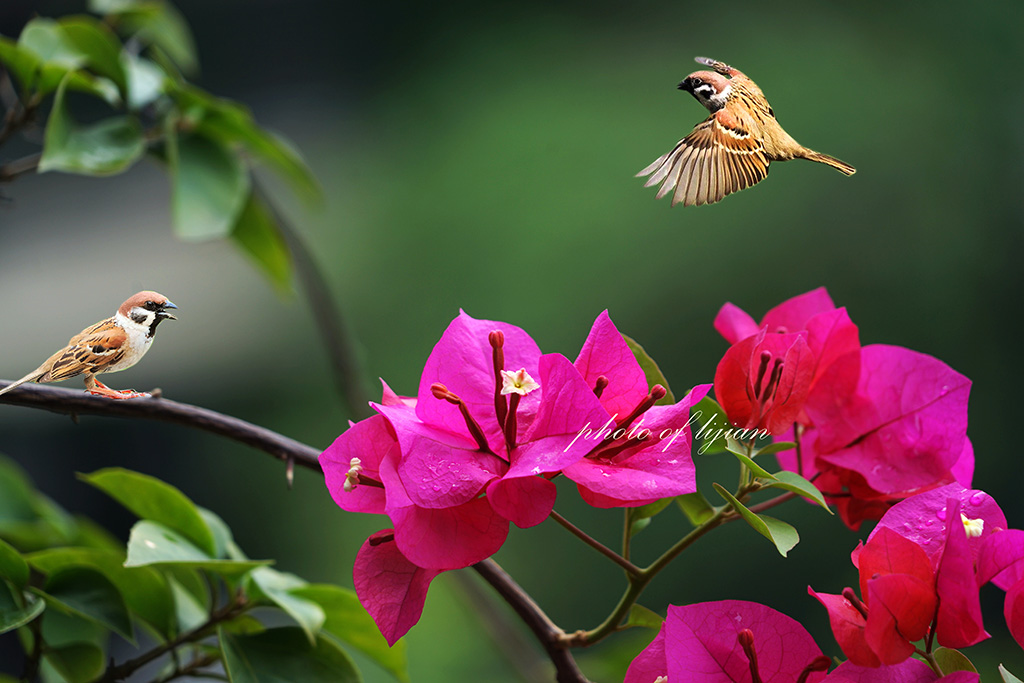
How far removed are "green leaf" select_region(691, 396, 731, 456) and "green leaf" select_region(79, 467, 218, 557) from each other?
0.21 meters

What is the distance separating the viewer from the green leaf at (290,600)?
0.95 ft

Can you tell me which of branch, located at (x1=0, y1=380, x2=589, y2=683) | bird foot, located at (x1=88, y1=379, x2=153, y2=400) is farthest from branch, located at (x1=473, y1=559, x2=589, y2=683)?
bird foot, located at (x1=88, y1=379, x2=153, y2=400)

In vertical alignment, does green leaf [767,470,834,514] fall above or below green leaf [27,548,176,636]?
above

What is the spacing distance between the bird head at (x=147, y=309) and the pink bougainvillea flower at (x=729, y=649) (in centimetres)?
15

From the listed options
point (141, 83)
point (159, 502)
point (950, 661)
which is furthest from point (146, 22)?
point (950, 661)

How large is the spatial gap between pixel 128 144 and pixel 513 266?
21.6 inches

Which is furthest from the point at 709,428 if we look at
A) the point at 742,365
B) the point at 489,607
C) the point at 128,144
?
the point at 489,607

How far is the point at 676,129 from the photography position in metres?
0.56

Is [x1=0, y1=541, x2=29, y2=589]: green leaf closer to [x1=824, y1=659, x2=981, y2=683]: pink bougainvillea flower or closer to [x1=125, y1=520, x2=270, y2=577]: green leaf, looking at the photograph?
[x1=125, y1=520, x2=270, y2=577]: green leaf

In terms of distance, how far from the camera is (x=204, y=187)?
0.43 meters

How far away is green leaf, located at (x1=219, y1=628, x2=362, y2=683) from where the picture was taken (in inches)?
11.2

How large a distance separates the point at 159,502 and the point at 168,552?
0.16ft

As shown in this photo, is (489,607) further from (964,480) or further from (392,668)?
(964,480)

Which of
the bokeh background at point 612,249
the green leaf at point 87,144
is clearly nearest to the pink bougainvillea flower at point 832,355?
the green leaf at point 87,144
